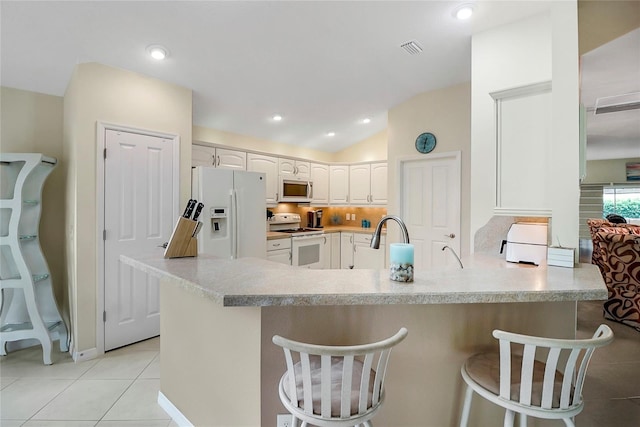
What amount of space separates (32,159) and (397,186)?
3.95 metres

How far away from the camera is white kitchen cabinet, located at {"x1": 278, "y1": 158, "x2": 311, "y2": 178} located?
4.83m

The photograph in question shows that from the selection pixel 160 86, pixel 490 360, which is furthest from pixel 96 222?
pixel 490 360

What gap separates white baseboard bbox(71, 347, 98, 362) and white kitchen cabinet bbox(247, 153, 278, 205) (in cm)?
266

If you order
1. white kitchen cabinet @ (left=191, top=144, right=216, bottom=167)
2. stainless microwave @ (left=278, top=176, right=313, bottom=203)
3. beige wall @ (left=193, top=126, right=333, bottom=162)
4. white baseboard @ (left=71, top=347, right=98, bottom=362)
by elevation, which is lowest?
white baseboard @ (left=71, top=347, right=98, bottom=362)

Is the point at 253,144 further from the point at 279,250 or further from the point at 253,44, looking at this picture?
the point at 253,44

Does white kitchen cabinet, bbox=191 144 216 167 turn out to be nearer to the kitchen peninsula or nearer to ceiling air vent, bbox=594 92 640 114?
the kitchen peninsula

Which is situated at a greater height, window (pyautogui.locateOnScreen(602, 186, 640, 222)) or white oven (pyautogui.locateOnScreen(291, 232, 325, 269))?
window (pyautogui.locateOnScreen(602, 186, 640, 222))

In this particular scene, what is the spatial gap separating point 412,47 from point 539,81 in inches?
47.1

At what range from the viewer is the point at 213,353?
5.16 ft

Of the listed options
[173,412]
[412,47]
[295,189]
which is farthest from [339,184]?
[173,412]

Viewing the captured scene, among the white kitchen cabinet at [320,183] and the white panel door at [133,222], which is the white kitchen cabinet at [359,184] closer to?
→ the white kitchen cabinet at [320,183]

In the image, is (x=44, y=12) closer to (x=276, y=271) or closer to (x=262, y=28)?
(x=262, y=28)

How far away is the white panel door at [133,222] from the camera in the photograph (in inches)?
110

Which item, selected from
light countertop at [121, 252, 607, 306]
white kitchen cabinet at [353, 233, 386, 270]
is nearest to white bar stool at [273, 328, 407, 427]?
light countertop at [121, 252, 607, 306]
